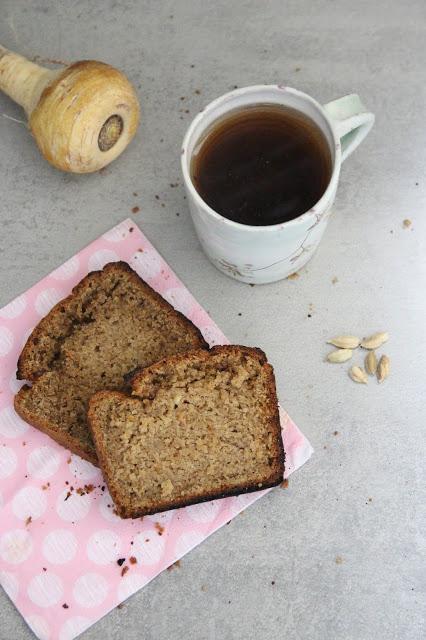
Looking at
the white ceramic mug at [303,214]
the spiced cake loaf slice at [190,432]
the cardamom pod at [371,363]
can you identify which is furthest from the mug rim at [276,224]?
the cardamom pod at [371,363]

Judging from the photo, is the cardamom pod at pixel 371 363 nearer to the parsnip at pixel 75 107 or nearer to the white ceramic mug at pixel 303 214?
the white ceramic mug at pixel 303 214

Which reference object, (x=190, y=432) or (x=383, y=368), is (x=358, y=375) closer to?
(x=383, y=368)

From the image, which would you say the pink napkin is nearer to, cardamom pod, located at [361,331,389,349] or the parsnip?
cardamom pod, located at [361,331,389,349]

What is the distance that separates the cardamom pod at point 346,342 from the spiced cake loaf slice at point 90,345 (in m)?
0.30

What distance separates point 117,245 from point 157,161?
232 mm

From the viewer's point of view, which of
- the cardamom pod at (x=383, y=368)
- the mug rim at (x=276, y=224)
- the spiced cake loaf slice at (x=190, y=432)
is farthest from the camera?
the cardamom pod at (x=383, y=368)

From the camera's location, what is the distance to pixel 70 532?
160 cm

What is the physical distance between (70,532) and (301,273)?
2.52ft

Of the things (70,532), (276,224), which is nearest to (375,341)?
(276,224)

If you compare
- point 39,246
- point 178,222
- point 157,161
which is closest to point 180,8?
point 157,161

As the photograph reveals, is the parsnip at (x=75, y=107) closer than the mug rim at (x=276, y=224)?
No

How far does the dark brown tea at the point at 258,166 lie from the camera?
1448 mm

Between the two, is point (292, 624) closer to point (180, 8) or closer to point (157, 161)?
point (157, 161)

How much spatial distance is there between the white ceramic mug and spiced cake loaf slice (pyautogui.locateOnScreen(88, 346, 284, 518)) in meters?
0.23
